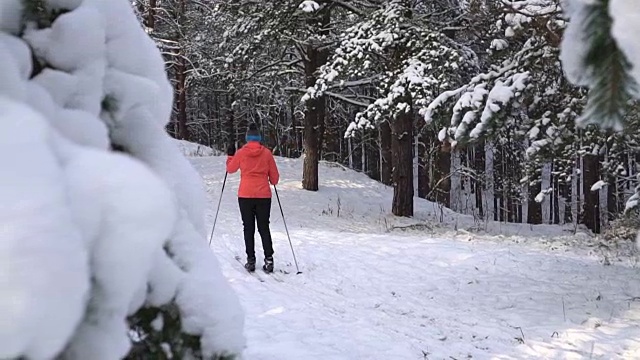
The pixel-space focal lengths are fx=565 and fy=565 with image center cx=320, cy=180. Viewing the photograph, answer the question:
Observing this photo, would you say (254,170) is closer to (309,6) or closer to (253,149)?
(253,149)

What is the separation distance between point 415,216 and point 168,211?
1366cm

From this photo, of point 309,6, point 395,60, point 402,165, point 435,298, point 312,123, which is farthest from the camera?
point 312,123

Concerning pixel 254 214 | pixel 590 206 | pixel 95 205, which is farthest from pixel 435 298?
pixel 590 206

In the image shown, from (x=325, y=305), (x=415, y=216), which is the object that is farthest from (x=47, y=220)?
(x=415, y=216)

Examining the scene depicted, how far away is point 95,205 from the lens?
3.17ft

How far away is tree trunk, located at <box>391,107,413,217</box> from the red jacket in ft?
21.6

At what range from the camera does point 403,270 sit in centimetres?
789

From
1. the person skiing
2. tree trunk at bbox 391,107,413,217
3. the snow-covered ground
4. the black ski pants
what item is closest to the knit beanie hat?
the person skiing

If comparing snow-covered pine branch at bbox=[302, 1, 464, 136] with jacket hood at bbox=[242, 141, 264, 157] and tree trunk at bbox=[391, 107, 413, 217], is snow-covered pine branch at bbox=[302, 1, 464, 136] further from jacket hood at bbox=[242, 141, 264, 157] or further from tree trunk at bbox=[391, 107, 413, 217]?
jacket hood at bbox=[242, 141, 264, 157]

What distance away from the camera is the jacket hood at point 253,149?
700 centimetres

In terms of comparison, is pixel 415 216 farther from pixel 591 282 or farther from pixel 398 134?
pixel 591 282

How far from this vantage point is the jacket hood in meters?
7.00

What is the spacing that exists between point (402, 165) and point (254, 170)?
719 centimetres

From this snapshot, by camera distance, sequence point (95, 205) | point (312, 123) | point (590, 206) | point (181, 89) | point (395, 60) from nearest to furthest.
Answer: point (95, 205)
point (395, 60)
point (590, 206)
point (312, 123)
point (181, 89)
